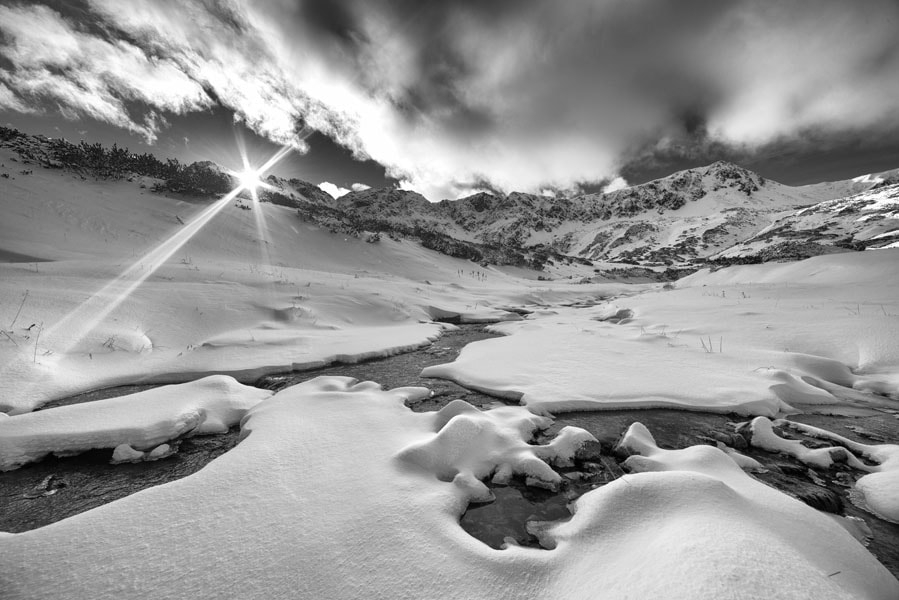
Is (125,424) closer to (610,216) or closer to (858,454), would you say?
(858,454)

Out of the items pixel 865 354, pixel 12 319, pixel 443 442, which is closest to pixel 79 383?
pixel 12 319

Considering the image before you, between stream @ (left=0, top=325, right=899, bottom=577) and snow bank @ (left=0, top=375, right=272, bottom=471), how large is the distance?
0.10 m

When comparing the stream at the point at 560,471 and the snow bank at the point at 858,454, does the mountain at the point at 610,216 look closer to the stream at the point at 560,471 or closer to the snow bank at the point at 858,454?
the stream at the point at 560,471

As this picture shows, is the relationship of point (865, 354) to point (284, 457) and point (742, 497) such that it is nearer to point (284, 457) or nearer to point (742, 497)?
point (742, 497)

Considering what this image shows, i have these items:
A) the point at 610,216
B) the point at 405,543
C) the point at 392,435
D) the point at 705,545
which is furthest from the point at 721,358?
the point at 610,216

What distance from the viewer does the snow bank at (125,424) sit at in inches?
106

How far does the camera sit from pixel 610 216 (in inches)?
5251

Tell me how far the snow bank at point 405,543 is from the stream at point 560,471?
0.22m

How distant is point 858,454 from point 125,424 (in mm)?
6376

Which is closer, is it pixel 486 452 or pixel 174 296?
pixel 486 452

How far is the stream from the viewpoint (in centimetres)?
209

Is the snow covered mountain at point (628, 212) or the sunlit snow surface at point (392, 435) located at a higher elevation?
the snow covered mountain at point (628, 212)

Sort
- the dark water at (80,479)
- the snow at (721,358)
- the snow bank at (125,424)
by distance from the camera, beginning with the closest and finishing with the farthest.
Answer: the dark water at (80,479) → the snow bank at (125,424) → the snow at (721,358)

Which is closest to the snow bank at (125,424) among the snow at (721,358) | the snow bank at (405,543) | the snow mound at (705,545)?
the snow bank at (405,543)
